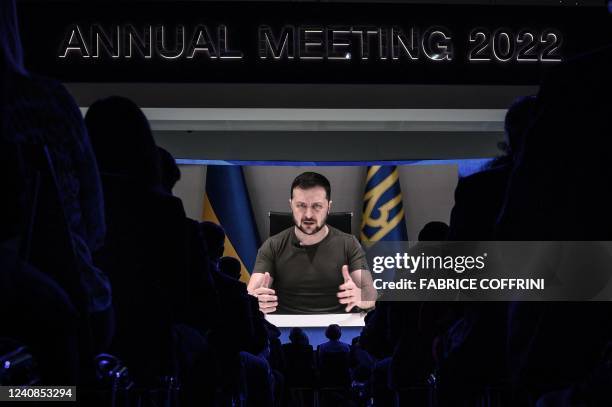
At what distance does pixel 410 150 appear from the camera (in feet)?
19.1

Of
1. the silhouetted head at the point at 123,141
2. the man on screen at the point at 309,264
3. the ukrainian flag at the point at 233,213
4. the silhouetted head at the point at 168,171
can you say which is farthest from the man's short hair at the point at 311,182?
the silhouetted head at the point at 123,141

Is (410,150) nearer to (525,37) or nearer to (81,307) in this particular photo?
(525,37)

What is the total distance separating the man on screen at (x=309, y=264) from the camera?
820cm

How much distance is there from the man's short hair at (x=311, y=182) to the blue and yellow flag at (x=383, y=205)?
1.10 metres

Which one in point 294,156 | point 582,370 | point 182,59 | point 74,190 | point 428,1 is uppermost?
point 428,1

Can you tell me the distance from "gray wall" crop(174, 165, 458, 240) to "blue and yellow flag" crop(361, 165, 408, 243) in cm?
10

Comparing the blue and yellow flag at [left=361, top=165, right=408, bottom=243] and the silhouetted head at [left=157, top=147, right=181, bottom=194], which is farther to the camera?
the blue and yellow flag at [left=361, top=165, right=408, bottom=243]

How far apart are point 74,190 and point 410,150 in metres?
4.75

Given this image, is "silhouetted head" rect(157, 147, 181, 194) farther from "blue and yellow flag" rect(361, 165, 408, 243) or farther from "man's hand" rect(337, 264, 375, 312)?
"blue and yellow flag" rect(361, 165, 408, 243)

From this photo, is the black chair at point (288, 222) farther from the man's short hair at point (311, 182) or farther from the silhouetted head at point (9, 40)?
the silhouetted head at point (9, 40)

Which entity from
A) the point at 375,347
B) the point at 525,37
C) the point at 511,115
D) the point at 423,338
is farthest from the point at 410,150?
the point at 511,115

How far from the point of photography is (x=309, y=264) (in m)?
8.33

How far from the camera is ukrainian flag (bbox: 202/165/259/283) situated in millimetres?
9023

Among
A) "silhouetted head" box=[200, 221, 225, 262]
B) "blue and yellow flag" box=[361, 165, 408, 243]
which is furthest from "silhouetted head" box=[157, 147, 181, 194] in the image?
"blue and yellow flag" box=[361, 165, 408, 243]
